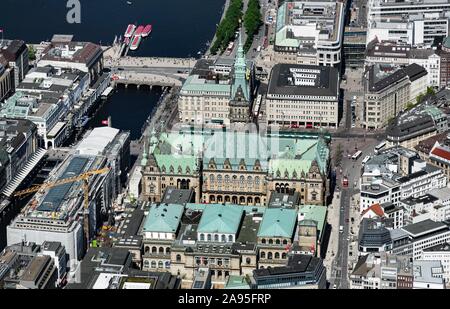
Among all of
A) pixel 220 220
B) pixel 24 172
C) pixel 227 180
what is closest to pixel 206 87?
pixel 227 180

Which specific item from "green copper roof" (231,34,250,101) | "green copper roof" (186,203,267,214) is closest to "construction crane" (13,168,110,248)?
"green copper roof" (186,203,267,214)

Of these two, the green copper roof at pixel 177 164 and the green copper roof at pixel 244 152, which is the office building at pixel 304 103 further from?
the green copper roof at pixel 177 164

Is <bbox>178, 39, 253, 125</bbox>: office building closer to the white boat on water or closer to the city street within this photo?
the city street

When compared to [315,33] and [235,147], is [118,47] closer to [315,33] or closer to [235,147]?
[315,33]

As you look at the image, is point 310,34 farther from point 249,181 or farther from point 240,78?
point 249,181
